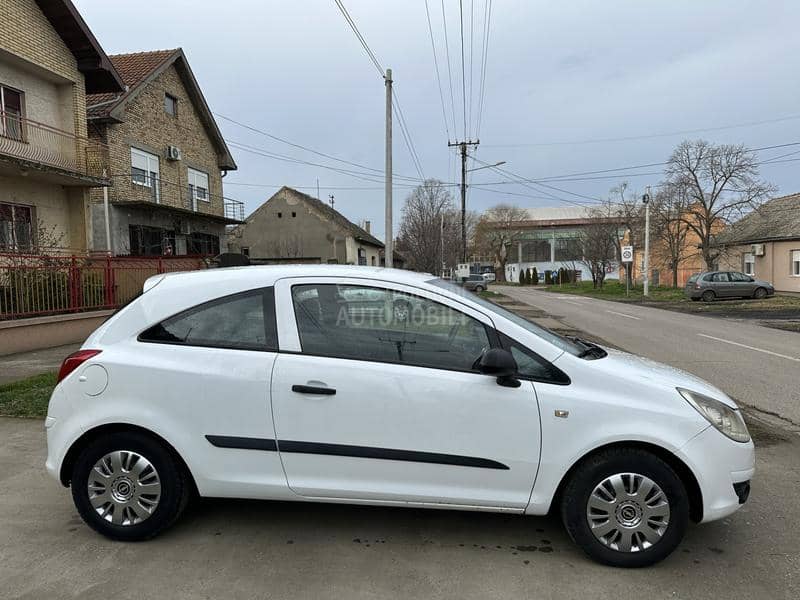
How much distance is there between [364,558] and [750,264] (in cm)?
3938

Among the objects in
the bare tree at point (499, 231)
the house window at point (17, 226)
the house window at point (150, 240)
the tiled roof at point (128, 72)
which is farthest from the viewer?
the bare tree at point (499, 231)

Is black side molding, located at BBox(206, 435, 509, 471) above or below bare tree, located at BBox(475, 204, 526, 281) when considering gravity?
below

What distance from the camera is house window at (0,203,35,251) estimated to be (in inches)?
577

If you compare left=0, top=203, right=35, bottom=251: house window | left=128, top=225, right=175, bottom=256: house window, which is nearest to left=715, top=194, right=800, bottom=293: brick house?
left=128, top=225, right=175, bottom=256: house window

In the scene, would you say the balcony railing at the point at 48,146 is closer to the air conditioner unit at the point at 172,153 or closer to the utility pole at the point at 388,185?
the air conditioner unit at the point at 172,153

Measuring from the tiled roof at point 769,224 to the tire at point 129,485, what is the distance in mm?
36057

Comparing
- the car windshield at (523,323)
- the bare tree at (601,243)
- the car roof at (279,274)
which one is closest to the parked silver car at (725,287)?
the bare tree at (601,243)

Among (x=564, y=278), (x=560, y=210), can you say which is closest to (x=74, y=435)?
(x=564, y=278)

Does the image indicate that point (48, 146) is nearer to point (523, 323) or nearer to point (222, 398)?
point (222, 398)

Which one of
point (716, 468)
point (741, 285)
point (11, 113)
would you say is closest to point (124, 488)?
point (716, 468)

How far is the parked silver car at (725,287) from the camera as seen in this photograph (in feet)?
86.9

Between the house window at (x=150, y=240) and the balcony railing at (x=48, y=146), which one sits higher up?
the balcony railing at (x=48, y=146)

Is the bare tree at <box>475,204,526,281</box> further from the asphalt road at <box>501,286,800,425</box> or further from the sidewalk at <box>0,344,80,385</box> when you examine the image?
the sidewalk at <box>0,344,80,385</box>

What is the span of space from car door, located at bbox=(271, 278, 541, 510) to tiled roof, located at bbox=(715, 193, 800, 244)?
1372 inches
